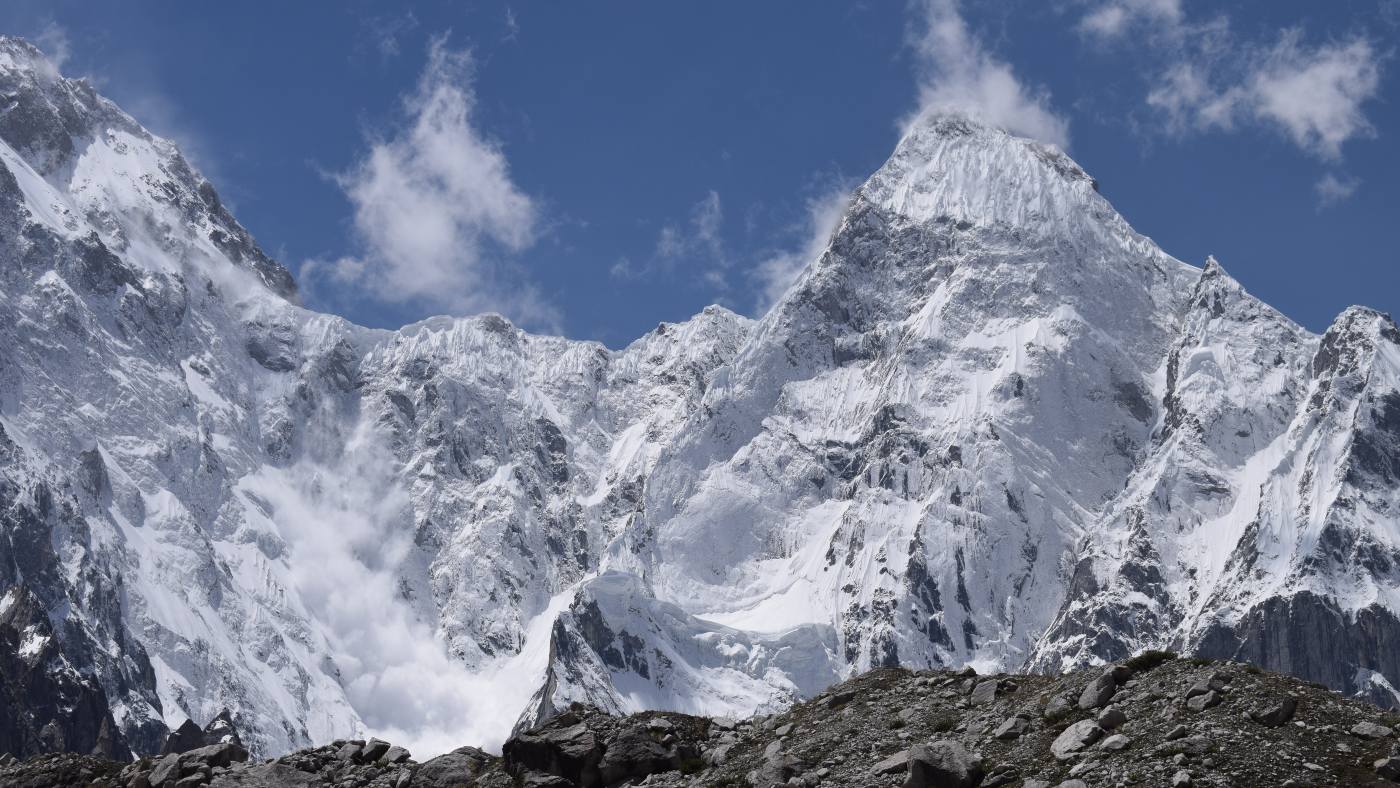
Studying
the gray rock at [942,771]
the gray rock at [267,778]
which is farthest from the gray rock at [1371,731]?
the gray rock at [267,778]

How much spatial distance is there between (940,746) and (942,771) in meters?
1.44

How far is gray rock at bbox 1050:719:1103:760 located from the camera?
52.0 metres

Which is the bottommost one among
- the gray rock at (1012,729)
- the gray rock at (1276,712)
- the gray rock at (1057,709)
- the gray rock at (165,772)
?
the gray rock at (1276,712)

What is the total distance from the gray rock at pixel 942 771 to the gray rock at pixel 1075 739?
83.3 inches

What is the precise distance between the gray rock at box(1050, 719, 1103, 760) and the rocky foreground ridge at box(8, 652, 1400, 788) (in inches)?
1.9

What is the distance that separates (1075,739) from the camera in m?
52.5

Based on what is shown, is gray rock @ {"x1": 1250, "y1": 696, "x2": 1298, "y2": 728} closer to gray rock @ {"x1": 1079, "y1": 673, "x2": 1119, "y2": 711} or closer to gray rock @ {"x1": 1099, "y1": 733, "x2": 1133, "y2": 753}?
gray rock @ {"x1": 1099, "y1": 733, "x2": 1133, "y2": 753}

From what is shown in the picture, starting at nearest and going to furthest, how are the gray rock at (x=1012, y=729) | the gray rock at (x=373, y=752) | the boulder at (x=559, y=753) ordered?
the gray rock at (x=1012, y=729), the boulder at (x=559, y=753), the gray rock at (x=373, y=752)

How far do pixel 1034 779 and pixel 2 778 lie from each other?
3700 cm

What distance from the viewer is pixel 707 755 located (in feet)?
202

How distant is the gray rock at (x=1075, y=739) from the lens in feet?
171

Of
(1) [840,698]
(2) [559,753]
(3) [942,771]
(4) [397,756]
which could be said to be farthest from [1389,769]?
(4) [397,756]

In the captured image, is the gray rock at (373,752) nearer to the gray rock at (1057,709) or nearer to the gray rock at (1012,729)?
the gray rock at (1012,729)

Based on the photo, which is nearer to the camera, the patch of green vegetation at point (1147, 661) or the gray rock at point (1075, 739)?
the gray rock at point (1075, 739)
